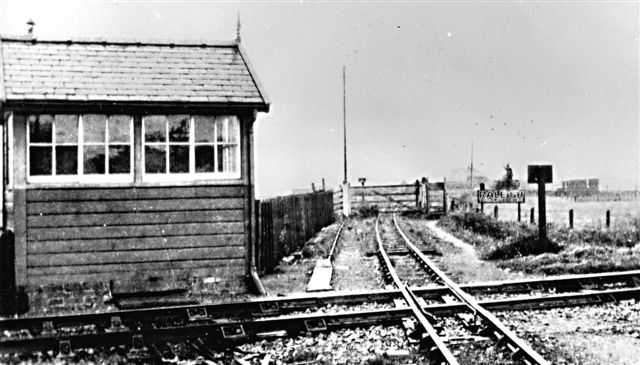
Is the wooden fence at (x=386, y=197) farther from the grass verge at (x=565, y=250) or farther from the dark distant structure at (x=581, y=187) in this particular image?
the dark distant structure at (x=581, y=187)

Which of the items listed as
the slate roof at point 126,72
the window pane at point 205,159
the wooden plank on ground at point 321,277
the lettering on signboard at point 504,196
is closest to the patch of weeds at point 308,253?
the wooden plank on ground at point 321,277

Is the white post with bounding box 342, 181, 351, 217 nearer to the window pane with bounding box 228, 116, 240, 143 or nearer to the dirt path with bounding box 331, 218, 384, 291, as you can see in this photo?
the dirt path with bounding box 331, 218, 384, 291

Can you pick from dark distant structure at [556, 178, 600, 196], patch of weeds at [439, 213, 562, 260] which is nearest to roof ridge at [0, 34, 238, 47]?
patch of weeds at [439, 213, 562, 260]

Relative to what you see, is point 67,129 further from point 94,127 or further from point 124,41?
point 124,41

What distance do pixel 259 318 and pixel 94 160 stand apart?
3971 mm

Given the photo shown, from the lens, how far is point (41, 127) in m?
9.84

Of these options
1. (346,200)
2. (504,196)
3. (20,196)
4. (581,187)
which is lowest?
(346,200)

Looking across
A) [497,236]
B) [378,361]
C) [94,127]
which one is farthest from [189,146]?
[497,236]

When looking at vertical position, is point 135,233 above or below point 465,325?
above

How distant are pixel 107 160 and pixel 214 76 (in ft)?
7.84

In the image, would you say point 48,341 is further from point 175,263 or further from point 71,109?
point 71,109

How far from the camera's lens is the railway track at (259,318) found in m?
7.24

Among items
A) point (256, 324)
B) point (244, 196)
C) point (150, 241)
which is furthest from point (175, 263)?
point (256, 324)

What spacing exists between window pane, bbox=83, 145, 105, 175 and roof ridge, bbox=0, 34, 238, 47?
2.34 m
